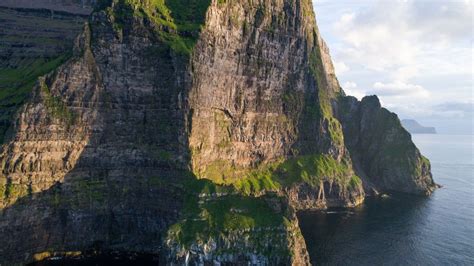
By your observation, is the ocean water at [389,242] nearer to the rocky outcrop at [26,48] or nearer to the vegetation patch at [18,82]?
the vegetation patch at [18,82]

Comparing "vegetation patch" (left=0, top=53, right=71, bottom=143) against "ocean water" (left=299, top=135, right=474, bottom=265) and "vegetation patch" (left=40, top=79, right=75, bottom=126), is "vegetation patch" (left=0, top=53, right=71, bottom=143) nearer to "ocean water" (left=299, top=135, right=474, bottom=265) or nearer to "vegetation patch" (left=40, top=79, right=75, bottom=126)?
"vegetation patch" (left=40, top=79, right=75, bottom=126)

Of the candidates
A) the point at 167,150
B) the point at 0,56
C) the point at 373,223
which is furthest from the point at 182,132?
the point at 373,223

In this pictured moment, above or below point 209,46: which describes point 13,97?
below

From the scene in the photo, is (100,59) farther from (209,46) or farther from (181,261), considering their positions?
(181,261)

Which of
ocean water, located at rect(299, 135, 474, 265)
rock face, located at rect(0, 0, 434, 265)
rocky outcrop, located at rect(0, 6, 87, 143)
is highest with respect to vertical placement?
rocky outcrop, located at rect(0, 6, 87, 143)

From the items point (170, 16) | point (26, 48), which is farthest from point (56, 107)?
point (170, 16)

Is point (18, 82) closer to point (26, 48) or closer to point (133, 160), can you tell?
point (26, 48)

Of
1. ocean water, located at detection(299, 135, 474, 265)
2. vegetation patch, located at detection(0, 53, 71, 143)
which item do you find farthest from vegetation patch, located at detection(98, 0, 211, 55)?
ocean water, located at detection(299, 135, 474, 265)

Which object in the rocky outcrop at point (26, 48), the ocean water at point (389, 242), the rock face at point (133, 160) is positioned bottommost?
the ocean water at point (389, 242)

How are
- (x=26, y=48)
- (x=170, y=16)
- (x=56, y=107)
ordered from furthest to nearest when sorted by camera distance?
1. (x=26, y=48)
2. (x=170, y=16)
3. (x=56, y=107)

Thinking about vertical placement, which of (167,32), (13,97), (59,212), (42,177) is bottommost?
(59,212)

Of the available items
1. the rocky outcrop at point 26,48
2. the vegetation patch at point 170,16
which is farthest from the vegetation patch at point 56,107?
the vegetation patch at point 170,16
